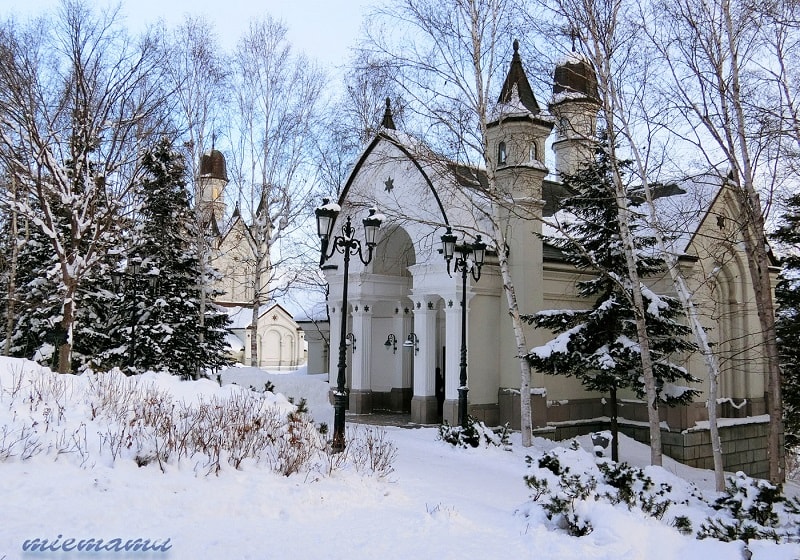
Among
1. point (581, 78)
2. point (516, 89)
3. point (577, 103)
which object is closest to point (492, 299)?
point (516, 89)

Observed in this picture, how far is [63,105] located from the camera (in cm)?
1597

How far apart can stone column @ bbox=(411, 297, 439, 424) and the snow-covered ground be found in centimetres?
868

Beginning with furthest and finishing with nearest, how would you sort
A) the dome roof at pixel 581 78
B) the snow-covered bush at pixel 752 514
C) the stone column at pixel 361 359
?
the stone column at pixel 361 359 → the dome roof at pixel 581 78 → the snow-covered bush at pixel 752 514

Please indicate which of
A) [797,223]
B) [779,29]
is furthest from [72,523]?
[797,223]

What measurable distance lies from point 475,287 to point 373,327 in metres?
5.07

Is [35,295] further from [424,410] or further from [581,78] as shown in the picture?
[581,78]

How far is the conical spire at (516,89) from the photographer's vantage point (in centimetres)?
1369

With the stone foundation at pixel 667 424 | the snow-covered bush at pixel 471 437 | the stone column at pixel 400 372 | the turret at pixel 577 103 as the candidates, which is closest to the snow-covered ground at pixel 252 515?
the snow-covered bush at pixel 471 437

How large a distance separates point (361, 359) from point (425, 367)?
9.92 ft

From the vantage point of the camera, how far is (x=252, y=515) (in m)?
5.56

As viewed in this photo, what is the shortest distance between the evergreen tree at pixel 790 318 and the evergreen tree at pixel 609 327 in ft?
9.89

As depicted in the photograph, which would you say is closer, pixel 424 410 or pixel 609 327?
pixel 609 327

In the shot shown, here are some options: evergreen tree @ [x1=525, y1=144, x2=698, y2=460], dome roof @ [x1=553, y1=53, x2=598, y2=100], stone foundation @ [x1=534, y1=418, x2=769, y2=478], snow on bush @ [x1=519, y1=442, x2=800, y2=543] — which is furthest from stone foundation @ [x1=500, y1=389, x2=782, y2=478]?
snow on bush @ [x1=519, y1=442, x2=800, y2=543]

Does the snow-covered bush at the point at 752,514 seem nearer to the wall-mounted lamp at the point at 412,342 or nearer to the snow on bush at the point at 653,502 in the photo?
the snow on bush at the point at 653,502
